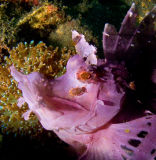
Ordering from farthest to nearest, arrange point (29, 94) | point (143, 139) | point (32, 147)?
point (32, 147) → point (143, 139) → point (29, 94)

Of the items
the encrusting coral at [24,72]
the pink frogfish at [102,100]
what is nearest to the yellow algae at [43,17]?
the encrusting coral at [24,72]

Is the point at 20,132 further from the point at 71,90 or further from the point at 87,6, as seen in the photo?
the point at 87,6

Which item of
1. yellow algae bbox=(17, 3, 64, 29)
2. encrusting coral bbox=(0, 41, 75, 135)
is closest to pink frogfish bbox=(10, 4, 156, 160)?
encrusting coral bbox=(0, 41, 75, 135)

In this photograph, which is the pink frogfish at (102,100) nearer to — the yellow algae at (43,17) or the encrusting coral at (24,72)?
the encrusting coral at (24,72)

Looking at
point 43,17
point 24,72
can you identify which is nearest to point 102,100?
point 24,72

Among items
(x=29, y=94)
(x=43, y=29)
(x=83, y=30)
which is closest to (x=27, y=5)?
(x=43, y=29)
